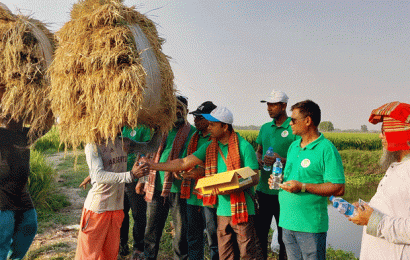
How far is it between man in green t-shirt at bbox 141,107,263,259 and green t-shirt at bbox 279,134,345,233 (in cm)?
40

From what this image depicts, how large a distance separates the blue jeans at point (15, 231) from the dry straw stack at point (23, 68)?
88 cm

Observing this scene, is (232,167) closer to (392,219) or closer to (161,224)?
(161,224)

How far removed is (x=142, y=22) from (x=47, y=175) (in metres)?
6.13

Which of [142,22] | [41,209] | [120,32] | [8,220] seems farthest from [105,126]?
[41,209]

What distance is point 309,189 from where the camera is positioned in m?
2.51

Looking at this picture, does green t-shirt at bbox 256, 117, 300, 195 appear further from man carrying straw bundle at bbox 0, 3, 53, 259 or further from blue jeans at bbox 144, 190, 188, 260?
man carrying straw bundle at bbox 0, 3, 53, 259

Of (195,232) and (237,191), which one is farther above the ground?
(237,191)

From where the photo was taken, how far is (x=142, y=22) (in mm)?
2602

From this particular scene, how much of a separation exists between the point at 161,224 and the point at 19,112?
1893 mm

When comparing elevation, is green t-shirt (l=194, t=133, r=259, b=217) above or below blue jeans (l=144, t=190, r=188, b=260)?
above

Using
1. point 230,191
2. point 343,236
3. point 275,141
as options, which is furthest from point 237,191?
point 343,236

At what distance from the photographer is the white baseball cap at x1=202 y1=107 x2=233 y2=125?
10.0 ft

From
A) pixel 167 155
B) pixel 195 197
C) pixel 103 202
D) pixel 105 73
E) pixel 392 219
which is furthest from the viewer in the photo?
pixel 167 155

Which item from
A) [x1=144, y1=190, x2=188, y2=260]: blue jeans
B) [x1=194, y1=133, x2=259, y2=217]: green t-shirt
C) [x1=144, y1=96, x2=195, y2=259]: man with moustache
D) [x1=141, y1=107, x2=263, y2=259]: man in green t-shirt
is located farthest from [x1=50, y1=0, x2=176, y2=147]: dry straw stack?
[x1=144, y1=190, x2=188, y2=260]: blue jeans
